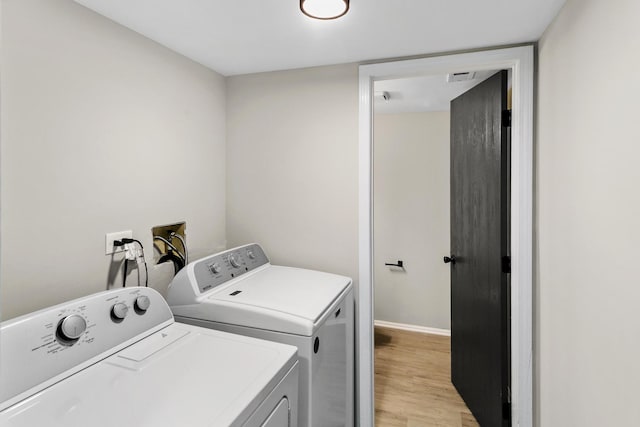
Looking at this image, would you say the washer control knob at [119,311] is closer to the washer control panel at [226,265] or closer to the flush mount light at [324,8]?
the washer control panel at [226,265]

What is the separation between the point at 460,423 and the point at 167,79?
8.69ft

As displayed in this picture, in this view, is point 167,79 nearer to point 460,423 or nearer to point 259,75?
point 259,75

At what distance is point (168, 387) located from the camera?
35.7 inches

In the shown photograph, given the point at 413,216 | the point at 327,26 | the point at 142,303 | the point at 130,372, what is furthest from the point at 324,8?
the point at 413,216

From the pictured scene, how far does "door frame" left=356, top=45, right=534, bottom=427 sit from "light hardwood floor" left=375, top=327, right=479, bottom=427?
47cm

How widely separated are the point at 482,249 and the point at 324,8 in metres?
1.56

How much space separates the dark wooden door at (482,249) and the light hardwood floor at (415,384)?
0.13 meters

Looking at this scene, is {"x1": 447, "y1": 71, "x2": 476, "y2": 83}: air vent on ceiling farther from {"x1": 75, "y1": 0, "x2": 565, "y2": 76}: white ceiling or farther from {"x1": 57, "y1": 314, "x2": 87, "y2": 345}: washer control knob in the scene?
{"x1": 57, "y1": 314, "x2": 87, "y2": 345}: washer control knob

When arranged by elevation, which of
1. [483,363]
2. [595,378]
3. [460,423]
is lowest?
[460,423]

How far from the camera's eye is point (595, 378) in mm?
1016

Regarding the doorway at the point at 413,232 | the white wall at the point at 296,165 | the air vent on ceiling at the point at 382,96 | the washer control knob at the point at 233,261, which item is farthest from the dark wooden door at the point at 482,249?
the washer control knob at the point at 233,261

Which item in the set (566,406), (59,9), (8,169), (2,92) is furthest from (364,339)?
(59,9)

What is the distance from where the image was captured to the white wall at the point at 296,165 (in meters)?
1.88

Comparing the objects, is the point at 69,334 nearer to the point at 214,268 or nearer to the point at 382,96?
the point at 214,268
